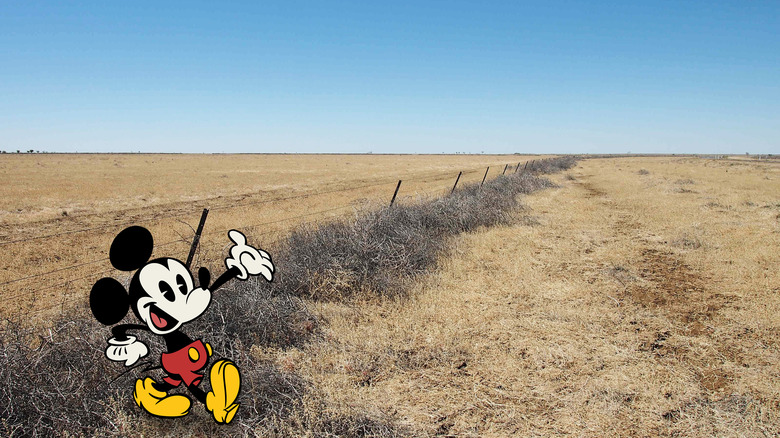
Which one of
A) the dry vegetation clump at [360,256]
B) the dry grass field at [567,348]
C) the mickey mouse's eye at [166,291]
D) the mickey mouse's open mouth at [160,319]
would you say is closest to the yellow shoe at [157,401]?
the mickey mouse's open mouth at [160,319]

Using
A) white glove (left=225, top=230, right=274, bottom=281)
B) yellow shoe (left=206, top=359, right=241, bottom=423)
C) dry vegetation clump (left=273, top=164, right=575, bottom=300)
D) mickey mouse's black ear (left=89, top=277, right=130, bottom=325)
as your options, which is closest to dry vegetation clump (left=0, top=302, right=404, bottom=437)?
yellow shoe (left=206, top=359, right=241, bottom=423)

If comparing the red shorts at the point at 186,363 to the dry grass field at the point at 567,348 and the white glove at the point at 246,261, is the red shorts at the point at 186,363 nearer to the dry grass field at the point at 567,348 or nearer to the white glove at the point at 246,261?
the white glove at the point at 246,261

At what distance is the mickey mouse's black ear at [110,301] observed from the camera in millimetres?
1681

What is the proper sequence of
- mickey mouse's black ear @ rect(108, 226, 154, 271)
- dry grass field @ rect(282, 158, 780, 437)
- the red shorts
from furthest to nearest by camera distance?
1. dry grass field @ rect(282, 158, 780, 437)
2. the red shorts
3. mickey mouse's black ear @ rect(108, 226, 154, 271)

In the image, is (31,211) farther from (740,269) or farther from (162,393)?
(740,269)

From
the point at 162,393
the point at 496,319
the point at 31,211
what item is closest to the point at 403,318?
the point at 496,319

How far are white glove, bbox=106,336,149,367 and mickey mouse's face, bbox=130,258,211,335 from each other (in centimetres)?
21

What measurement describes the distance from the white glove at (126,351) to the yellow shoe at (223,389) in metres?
0.35

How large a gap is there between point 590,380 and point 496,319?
1403mm

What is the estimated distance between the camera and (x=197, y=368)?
212 centimetres

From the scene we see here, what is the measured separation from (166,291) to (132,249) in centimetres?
22

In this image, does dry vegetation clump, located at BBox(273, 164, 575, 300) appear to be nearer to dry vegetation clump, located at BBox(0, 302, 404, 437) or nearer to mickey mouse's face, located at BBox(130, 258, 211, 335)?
dry vegetation clump, located at BBox(0, 302, 404, 437)

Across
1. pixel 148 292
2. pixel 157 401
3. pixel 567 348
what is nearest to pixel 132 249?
pixel 148 292

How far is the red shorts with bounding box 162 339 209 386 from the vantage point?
1998 millimetres
